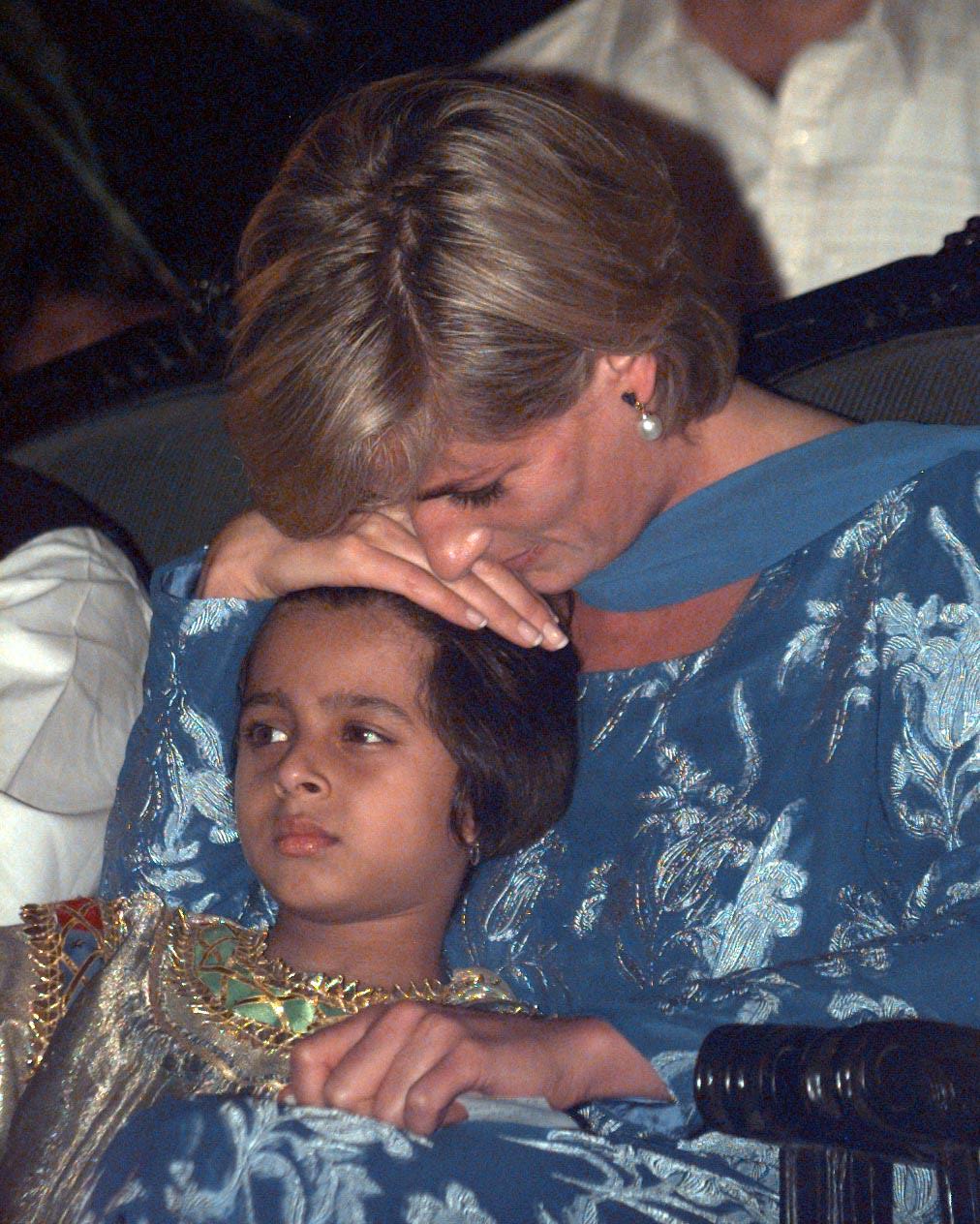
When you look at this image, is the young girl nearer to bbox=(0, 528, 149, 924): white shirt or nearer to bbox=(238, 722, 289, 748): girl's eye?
bbox=(238, 722, 289, 748): girl's eye

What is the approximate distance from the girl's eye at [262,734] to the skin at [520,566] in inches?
5.2

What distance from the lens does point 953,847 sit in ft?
3.93

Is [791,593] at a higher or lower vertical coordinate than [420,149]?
lower

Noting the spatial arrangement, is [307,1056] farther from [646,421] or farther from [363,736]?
[646,421]

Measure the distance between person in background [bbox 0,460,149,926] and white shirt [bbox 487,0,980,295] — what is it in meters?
1.17

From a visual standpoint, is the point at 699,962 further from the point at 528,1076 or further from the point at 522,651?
the point at 522,651

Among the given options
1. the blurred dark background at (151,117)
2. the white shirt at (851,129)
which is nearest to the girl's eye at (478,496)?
the white shirt at (851,129)

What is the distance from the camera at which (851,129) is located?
241 cm

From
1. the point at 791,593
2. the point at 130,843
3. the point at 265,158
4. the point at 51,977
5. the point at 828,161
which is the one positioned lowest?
the point at 51,977

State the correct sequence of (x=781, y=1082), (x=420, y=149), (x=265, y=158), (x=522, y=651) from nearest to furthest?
1. (x=781, y=1082)
2. (x=420, y=149)
3. (x=522, y=651)
4. (x=265, y=158)

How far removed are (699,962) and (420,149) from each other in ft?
2.12

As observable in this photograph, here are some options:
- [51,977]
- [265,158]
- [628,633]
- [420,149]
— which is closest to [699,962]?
[628,633]

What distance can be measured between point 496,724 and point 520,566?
134mm

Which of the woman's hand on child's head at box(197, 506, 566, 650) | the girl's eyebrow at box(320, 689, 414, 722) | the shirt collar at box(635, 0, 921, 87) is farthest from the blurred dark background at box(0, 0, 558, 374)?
the girl's eyebrow at box(320, 689, 414, 722)
